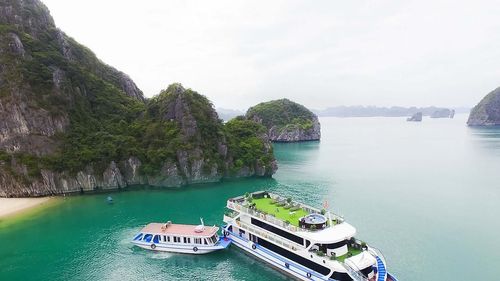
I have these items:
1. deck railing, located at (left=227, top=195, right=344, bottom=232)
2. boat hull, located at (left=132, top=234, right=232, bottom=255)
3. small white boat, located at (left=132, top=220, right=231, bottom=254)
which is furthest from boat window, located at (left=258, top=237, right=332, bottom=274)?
small white boat, located at (left=132, top=220, right=231, bottom=254)

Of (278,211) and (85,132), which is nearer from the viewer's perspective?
(278,211)

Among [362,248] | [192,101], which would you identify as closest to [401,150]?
[192,101]

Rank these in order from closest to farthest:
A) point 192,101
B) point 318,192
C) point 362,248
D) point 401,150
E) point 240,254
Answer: point 362,248 → point 240,254 → point 318,192 → point 192,101 → point 401,150

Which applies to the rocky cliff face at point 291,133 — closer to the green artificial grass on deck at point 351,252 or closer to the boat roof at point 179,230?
the boat roof at point 179,230

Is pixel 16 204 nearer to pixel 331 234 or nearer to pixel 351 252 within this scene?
pixel 331 234

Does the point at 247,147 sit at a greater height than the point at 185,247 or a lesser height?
greater

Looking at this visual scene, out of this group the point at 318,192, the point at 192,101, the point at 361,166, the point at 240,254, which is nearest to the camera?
the point at 240,254

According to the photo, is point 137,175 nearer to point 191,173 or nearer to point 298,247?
point 191,173

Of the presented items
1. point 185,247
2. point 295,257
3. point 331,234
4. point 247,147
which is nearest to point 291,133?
point 247,147
